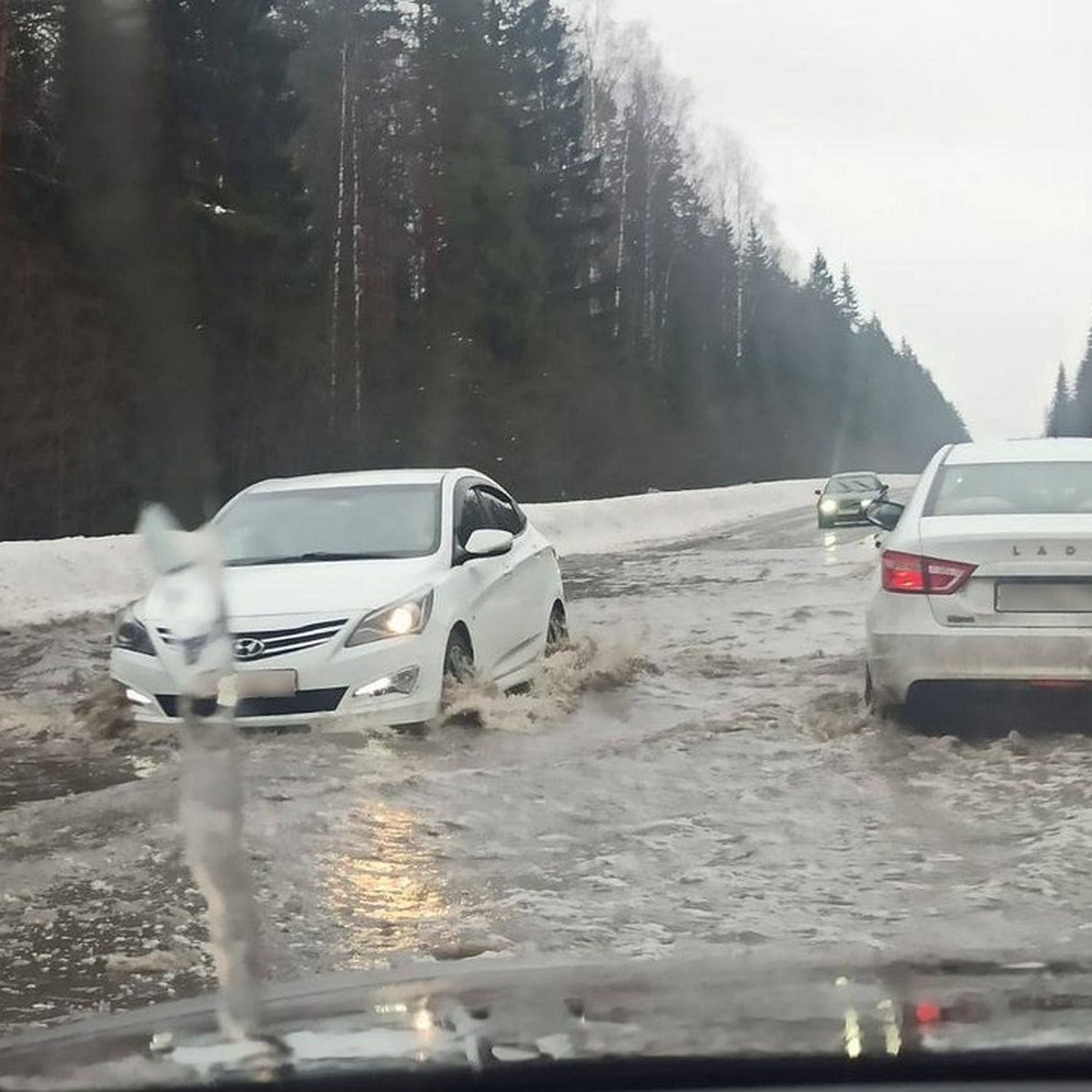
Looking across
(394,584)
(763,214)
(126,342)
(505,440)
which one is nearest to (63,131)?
(126,342)

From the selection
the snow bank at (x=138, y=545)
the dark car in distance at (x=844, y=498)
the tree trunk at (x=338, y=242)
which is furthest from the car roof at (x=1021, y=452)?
the tree trunk at (x=338, y=242)

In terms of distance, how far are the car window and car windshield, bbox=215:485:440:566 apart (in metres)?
0.64

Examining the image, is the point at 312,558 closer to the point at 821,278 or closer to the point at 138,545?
the point at 138,545

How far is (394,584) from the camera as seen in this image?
335 inches

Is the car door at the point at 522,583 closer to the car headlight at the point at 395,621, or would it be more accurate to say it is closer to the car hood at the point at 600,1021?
the car headlight at the point at 395,621

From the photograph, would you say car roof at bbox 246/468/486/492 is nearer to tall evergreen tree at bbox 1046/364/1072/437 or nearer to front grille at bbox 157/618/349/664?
front grille at bbox 157/618/349/664

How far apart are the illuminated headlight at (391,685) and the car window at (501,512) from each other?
2226mm

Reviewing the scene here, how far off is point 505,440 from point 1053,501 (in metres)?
40.4

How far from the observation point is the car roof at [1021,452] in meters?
8.48

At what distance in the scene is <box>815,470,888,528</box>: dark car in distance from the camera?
1325 inches

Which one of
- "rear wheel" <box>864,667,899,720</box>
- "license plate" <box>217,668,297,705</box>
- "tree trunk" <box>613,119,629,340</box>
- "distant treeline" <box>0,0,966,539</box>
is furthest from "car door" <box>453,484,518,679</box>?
"tree trunk" <box>613,119,629,340</box>

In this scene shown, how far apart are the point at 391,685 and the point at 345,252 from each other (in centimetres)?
3442

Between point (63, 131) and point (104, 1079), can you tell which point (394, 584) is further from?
point (63, 131)

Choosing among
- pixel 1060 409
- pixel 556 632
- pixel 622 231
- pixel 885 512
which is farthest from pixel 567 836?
pixel 1060 409
